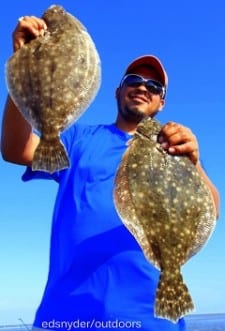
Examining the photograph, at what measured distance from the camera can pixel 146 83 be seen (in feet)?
19.9

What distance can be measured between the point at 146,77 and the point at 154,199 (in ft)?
8.09

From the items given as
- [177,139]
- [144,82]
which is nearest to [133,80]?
[144,82]

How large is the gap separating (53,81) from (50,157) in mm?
580

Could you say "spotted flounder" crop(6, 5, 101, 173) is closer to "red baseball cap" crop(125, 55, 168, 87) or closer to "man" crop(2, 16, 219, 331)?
"man" crop(2, 16, 219, 331)

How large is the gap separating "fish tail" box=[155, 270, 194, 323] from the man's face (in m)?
2.32

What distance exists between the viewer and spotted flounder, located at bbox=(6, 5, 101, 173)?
3861mm

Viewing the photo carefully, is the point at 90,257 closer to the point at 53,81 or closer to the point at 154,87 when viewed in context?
the point at 53,81

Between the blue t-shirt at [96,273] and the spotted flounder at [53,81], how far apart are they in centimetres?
117

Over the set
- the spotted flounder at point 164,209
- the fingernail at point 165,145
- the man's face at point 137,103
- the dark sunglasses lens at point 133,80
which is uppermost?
the dark sunglasses lens at point 133,80

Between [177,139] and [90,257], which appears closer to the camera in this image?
[177,139]

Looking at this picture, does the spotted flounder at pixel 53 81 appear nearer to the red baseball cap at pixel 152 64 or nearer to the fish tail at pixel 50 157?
the fish tail at pixel 50 157

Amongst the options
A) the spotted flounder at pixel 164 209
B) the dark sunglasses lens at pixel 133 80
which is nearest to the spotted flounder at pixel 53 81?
the spotted flounder at pixel 164 209

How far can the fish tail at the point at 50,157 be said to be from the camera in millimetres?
3676

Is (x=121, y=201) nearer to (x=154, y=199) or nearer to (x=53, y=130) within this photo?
(x=154, y=199)
